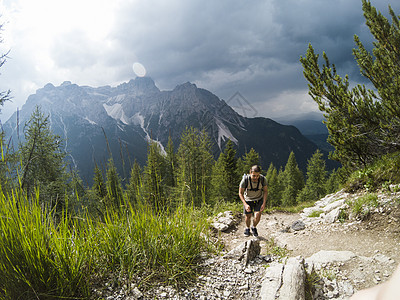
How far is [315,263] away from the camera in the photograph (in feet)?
13.9

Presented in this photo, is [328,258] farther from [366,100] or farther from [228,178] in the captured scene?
[228,178]

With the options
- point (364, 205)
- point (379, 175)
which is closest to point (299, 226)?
point (364, 205)

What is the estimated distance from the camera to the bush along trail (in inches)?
133

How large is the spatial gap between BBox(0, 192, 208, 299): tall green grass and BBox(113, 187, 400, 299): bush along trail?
0.31 metres

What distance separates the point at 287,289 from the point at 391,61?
7710 millimetres

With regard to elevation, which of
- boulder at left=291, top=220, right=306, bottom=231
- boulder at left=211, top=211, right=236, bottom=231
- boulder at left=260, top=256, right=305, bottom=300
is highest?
boulder at left=260, top=256, right=305, bottom=300

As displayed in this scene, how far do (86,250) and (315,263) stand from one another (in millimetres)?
4342

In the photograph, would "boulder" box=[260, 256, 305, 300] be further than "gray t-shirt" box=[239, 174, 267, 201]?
No

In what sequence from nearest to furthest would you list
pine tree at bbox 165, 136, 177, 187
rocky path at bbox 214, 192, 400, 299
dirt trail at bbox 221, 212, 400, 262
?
rocky path at bbox 214, 192, 400, 299, pine tree at bbox 165, 136, 177, 187, dirt trail at bbox 221, 212, 400, 262

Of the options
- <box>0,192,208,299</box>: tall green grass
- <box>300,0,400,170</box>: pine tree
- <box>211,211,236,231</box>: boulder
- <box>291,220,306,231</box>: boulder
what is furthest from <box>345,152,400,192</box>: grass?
<box>0,192,208,299</box>: tall green grass

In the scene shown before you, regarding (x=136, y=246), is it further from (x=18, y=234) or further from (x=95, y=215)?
(x=18, y=234)

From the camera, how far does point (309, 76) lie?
9.29 meters

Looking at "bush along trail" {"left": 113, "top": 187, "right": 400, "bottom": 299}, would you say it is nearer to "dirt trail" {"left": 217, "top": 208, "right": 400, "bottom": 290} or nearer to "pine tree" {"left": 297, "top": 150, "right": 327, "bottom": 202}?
"dirt trail" {"left": 217, "top": 208, "right": 400, "bottom": 290}

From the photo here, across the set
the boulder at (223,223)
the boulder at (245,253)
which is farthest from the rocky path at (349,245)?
the boulder at (245,253)
